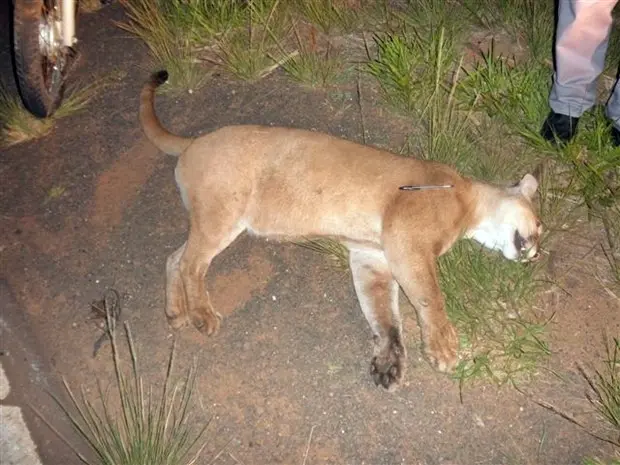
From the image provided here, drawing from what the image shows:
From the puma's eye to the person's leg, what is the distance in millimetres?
861

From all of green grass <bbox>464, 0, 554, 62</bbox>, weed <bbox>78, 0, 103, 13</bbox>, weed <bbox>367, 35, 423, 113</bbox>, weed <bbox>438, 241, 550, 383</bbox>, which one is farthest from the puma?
weed <bbox>78, 0, 103, 13</bbox>

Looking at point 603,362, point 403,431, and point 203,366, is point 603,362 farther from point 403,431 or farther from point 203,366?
point 203,366

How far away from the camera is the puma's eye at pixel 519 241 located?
3.45m

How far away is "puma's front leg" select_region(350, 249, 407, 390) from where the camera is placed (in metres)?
3.21

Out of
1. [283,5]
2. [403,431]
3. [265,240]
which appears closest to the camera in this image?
[403,431]

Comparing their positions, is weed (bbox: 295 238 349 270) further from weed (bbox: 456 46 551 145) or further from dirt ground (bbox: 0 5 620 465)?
weed (bbox: 456 46 551 145)

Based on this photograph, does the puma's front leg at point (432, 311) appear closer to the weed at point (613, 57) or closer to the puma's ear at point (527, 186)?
the puma's ear at point (527, 186)

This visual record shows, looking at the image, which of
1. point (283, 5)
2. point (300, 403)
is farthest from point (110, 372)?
point (283, 5)

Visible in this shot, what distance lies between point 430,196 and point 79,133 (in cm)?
258

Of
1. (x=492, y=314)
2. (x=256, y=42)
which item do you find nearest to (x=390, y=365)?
(x=492, y=314)

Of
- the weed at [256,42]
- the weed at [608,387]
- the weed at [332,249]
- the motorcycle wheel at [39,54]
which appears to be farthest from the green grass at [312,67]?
the weed at [608,387]

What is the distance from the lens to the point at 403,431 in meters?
3.07

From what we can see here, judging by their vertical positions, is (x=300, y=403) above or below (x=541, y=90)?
below

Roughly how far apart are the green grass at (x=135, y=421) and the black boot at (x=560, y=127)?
2867 mm
